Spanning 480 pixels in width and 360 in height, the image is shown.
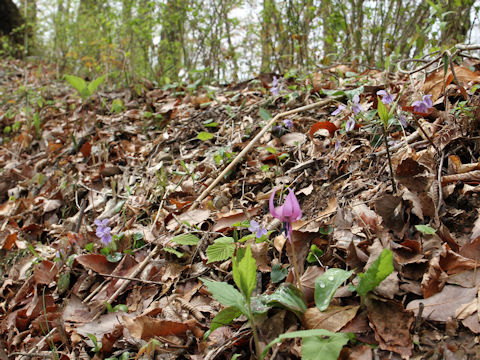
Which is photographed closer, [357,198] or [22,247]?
[357,198]

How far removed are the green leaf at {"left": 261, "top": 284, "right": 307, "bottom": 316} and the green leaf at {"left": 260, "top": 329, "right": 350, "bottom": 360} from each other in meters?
0.16

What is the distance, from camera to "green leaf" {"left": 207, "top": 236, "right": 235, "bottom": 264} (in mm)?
1616

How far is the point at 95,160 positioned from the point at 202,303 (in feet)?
7.26

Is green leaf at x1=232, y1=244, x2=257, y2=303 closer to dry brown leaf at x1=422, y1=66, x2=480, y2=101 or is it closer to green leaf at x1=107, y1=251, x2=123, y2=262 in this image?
green leaf at x1=107, y1=251, x2=123, y2=262

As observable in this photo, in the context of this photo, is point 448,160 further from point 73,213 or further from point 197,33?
point 197,33

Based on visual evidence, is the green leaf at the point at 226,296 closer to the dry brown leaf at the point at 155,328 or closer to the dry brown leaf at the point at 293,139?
the dry brown leaf at the point at 155,328

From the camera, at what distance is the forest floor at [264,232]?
122 centimetres

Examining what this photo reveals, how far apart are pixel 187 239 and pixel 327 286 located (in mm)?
801

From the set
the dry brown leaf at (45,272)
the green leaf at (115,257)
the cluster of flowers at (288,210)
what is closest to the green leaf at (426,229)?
the cluster of flowers at (288,210)

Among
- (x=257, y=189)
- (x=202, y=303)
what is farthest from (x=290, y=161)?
(x=202, y=303)

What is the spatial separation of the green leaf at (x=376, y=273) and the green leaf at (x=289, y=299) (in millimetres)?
201

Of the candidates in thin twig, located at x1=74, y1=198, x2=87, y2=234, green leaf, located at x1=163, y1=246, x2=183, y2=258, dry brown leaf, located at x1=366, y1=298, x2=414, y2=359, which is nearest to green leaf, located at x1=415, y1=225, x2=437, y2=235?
dry brown leaf, located at x1=366, y1=298, x2=414, y2=359

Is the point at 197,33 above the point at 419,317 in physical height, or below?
above

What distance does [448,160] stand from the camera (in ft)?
5.54
